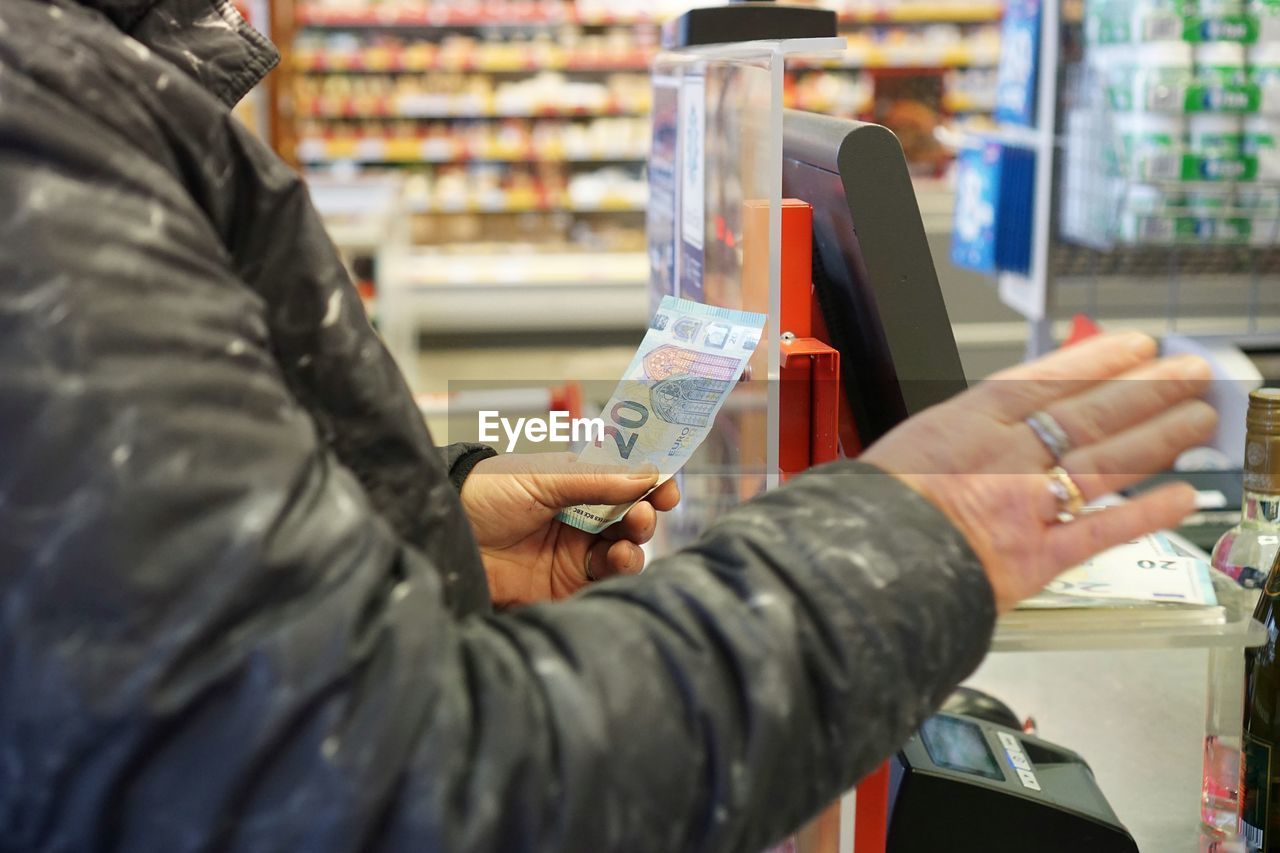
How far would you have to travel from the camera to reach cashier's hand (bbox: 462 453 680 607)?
3.67 feet

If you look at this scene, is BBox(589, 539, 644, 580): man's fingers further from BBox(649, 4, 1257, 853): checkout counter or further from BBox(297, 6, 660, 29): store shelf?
BBox(297, 6, 660, 29): store shelf

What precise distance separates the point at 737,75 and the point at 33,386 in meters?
0.86

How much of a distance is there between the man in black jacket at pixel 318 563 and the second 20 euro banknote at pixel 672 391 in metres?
0.34

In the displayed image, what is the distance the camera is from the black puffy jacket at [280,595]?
0.48 metres

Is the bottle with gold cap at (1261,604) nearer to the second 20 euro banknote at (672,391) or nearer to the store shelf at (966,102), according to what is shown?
the second 20 euro banknote at (672,391)

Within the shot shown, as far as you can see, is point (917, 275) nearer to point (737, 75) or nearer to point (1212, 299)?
point (737, 75)

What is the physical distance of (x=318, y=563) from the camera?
1.69 feet

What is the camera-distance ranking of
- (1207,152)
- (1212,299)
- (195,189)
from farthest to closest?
(1212,299) → (1207,152) → (195,189)

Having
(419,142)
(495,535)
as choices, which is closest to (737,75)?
(495,535)

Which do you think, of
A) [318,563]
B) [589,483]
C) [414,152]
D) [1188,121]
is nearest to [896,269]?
[589,483]

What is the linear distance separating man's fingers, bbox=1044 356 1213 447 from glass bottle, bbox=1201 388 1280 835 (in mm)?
430

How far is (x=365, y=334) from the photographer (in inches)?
25.8

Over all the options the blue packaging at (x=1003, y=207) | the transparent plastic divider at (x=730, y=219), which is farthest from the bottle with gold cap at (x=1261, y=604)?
the blue packaging at (x=1003, y=207)

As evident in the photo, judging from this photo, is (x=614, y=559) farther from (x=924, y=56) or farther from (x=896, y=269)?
(x=924, y=56)
